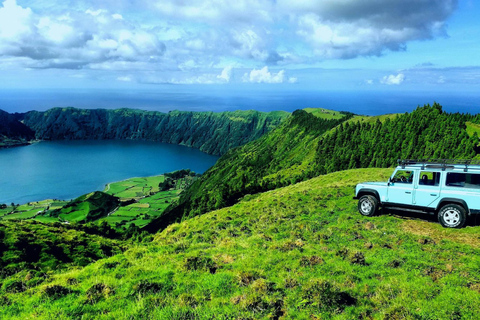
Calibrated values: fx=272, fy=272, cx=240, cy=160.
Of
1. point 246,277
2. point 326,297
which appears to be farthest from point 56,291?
point 326,297

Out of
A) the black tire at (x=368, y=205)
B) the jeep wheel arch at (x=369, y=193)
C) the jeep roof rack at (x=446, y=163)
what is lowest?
the black tire at (x=368, y=205)

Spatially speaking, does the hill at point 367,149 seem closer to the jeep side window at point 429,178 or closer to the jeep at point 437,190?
the jeep at point 437,190

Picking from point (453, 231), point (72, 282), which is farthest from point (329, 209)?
point (72, 282)

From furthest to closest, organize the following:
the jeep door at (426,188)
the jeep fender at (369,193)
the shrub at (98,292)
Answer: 1. the jeep fender at (369,193)
2. the jeep door at (426,188)
3. the shrub at (98,292)

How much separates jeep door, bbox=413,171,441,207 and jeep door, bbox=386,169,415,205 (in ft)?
1.30

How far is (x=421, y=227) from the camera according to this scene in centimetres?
1845

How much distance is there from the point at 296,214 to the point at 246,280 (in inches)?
615

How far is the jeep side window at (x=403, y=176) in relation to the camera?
62.3 ft

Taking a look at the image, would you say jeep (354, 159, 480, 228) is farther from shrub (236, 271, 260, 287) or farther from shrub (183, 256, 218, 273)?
shrub (183, 256, 218, 273)

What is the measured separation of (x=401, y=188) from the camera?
1917 cm

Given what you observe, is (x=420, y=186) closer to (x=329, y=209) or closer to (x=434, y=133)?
(x=329, y=209)

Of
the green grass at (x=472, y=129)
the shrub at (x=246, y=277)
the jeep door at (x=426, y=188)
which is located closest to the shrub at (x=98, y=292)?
the shrub at (x=246, y=277)

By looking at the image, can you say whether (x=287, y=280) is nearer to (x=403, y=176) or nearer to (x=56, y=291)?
(x=56, y=291)

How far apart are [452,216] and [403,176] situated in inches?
152
